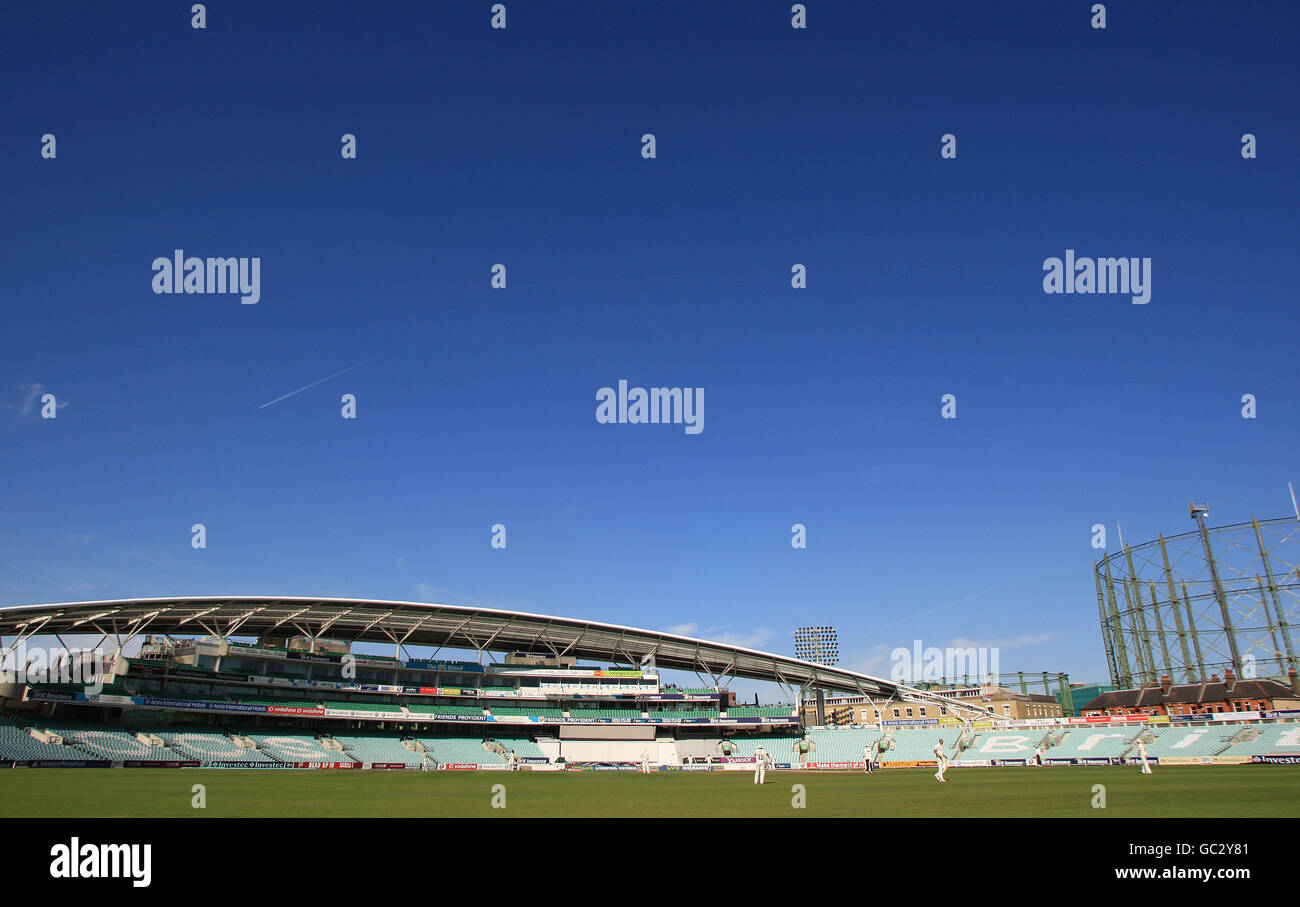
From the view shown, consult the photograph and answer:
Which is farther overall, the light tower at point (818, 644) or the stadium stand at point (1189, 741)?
the light tower at point (818, 644)

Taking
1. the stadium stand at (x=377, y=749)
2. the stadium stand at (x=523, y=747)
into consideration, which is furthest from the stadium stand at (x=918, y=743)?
the stadium stand at (x=377, y=749)

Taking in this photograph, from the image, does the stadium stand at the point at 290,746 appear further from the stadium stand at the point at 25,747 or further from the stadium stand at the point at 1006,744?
the stadium stand at the point at 1006,744

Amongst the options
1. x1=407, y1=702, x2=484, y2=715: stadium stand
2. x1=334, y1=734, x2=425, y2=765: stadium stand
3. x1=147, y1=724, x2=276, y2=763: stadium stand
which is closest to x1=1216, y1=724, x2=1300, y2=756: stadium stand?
x1=334, y1=734, x2=425, y2=765: stadium stand

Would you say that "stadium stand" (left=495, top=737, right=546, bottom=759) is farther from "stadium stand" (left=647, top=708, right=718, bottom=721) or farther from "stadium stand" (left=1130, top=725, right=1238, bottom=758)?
"stadium stand" (left=1130, top=725, right=1238, bottom=758)

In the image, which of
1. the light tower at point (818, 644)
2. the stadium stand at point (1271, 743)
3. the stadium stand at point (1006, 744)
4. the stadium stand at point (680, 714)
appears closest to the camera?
the stadium stand at point (1271, 743)

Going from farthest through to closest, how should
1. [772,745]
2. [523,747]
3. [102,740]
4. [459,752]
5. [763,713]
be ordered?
[763,713], [772,745], [523,747], [459,752], [102,740]

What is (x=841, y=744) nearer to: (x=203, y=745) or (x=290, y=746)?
(x=290, y=746)

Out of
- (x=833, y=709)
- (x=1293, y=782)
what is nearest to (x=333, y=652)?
(x=1293, y=782)

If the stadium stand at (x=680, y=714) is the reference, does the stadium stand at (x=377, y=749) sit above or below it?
above

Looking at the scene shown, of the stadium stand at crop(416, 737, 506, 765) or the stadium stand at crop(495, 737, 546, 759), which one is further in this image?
the stadium stand at crop(495, 737, 546, 759)

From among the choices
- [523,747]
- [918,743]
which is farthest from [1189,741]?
[523,747]

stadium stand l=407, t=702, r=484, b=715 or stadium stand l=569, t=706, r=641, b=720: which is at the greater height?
stadium stand l=407, t=702, r=484, b=715
